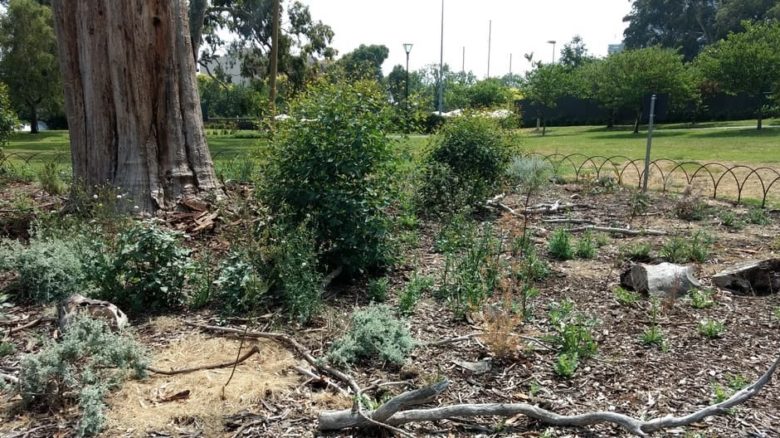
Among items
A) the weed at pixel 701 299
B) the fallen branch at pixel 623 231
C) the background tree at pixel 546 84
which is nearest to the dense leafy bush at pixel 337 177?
the weed at pixel 701 299

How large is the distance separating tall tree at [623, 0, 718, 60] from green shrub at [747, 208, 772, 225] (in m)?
57.8

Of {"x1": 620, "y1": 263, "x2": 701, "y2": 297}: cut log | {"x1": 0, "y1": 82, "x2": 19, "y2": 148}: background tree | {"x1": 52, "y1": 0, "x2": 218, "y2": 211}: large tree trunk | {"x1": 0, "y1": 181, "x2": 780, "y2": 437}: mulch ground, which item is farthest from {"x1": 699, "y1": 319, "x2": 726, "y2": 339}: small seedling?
{"x1": 0, "y1": 82, "x2": 19, "y2": 148}: background tree

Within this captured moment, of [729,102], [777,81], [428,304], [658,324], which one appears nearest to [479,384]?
[428,304]

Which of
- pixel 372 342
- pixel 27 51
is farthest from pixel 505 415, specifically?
pixel 27 51

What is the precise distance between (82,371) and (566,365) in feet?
8.72

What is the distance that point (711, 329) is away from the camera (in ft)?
12.8

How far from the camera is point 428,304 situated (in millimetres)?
4512

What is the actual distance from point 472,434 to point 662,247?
404 centimetres

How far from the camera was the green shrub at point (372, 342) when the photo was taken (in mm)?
3480

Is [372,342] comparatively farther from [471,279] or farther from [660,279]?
[660,279]

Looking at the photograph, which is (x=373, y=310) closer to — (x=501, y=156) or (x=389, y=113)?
(x=389, y=113)

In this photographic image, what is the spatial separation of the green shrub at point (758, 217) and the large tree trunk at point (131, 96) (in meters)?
6.95

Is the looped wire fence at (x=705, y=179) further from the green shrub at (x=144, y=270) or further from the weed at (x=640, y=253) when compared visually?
the green shrub at (x=144, y=270)

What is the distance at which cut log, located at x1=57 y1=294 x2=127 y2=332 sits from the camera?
3.68m
